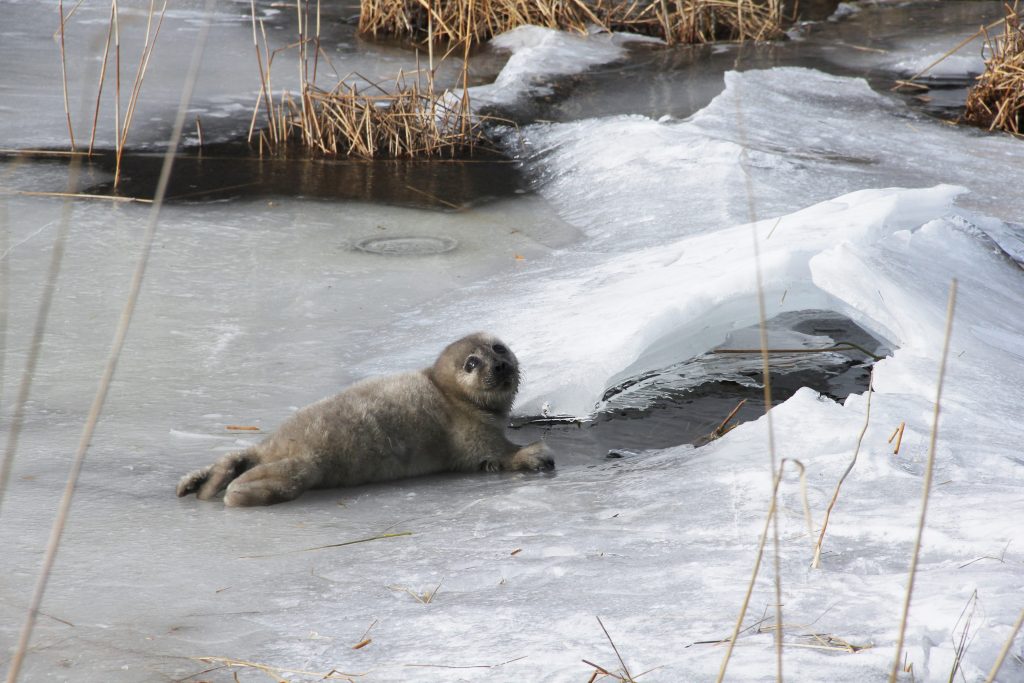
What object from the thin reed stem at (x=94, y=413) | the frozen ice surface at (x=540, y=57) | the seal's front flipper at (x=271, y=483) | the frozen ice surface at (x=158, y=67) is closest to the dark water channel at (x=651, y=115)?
the frozen ice surface at (x=540, y=57)

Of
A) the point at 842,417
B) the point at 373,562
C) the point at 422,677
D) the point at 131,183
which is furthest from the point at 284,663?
the point at 131,183

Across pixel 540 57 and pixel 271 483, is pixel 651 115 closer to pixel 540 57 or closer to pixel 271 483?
pixel 540 57

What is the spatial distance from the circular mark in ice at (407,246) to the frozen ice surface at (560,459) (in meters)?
0.14

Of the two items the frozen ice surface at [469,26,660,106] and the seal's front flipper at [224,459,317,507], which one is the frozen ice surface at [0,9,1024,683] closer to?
the seal's front flipper at [224,459,317,507]

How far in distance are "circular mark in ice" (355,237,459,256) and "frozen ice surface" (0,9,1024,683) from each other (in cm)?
14

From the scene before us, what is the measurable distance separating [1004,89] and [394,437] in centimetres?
651

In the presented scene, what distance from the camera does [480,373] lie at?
3.72 metres

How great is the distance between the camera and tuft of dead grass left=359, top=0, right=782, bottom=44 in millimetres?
10906

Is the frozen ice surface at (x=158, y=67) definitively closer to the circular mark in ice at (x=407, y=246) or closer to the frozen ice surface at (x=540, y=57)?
the frozen ice surface at (x=540, y=57)

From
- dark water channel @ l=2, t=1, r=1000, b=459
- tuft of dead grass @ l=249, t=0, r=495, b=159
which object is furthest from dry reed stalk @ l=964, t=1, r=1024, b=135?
tuft of dead grass @ l=249, t=0, r=495, b=159

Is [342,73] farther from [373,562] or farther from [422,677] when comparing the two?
[422,677]

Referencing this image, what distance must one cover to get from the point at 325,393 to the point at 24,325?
1402mm

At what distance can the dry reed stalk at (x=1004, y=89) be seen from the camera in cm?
811

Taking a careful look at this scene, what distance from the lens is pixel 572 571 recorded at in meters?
2.66
